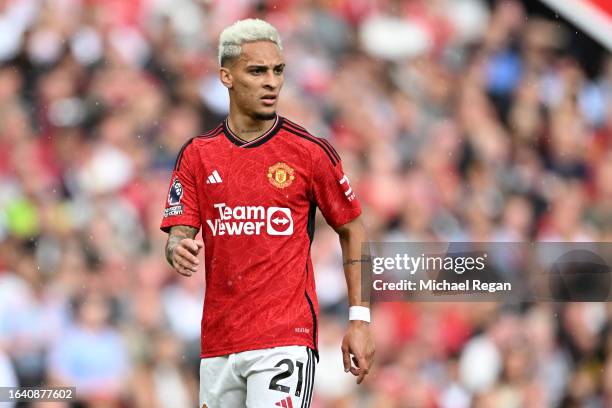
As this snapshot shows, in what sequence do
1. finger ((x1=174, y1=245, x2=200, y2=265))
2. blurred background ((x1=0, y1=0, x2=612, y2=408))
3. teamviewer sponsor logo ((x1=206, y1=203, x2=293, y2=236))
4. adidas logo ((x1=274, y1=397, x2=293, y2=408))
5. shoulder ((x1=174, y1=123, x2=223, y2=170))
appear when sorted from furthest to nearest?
blurred background ((x1=0, y1=0, x2=612, y2=408)) < shoulder ((x1=174, y1=123, x2=223, y2=170)) < teamviewer sponsor logo ((x1=206, y1=203, x2=293, y2=236)) < adidas logo ((x1=274, y1=397, x2=293, y2=408)) < finger ((x1=174, y1=245, x2=200, y2=265))

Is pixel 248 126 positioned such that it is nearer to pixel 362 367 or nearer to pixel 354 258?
pixel 354 258

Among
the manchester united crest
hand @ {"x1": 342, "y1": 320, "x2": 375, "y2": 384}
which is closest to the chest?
the manchester united crest

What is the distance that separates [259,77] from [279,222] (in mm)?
561

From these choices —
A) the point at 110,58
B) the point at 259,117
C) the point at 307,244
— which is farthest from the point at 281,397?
the point at 110,58

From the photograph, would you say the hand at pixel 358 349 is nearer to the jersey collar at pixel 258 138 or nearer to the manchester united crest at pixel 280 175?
the manchester united crest at pixel 280 175

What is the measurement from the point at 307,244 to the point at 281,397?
59cm

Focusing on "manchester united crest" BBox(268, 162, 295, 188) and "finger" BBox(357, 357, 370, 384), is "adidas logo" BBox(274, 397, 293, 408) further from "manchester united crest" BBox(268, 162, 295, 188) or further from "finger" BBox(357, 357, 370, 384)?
"manchester united crest" BBox(268, 162, 295, 188)

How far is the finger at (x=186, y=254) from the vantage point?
150 inches

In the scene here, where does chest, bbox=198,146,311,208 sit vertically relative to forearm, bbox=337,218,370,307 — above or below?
above

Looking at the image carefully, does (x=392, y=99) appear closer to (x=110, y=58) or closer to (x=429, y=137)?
(x=429, y=137)

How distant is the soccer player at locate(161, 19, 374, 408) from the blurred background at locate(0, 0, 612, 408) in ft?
11.4

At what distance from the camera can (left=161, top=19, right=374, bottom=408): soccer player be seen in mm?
4094

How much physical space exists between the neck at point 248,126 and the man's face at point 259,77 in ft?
0.11

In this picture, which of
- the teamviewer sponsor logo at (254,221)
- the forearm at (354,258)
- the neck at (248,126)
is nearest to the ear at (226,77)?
the neck at (248,126)
